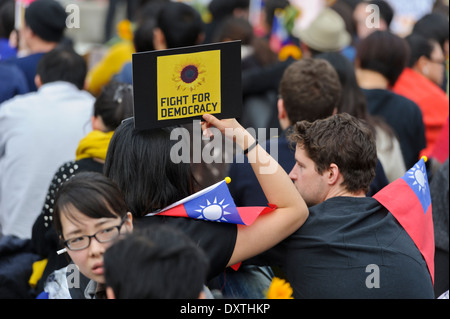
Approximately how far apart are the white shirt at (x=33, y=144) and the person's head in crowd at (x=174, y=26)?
1397mm

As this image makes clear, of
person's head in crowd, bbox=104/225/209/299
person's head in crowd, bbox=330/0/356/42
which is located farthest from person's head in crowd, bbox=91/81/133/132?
person's head in crowd, bbox=330/0/356/42

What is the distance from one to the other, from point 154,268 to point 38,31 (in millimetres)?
3994

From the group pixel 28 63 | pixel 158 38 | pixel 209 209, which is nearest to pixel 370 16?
pixel 158 38

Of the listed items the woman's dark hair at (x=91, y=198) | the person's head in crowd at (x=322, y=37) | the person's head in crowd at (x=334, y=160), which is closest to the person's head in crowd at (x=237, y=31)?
the person's head in crowd at (x=322, y=37)

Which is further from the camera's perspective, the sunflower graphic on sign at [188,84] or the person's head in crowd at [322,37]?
the person's head in crowd at [322,37]

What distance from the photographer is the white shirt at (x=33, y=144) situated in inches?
155

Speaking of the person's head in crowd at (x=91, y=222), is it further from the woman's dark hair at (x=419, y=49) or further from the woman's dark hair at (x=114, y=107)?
the woman's dark hair at (x=419, y=49)

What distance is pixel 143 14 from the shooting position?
22.9 ft

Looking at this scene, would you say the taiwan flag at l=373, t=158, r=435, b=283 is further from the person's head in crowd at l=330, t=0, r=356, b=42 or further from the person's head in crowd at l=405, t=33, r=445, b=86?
the person's head in crowd at l=330, t=0, r=356, b=42

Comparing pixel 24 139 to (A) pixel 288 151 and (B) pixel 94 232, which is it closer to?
(A) pixel 288 151

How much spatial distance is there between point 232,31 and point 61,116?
7.90 ft

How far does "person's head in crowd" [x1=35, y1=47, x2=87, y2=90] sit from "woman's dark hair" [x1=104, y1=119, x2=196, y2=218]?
1966 millimetres

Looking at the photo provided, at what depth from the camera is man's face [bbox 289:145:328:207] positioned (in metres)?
2.61
